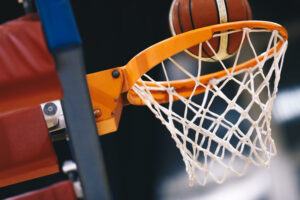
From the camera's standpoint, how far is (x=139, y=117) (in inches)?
82.0

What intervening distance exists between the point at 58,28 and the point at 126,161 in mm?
1703

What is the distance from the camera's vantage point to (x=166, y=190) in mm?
2166

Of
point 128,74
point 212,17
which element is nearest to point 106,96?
point 128,74

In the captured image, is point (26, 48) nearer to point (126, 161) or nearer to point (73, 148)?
point (73, 148)

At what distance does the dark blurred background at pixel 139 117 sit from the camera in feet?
6.39

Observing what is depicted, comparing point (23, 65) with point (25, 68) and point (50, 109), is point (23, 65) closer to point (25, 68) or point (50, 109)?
point (25, 68)

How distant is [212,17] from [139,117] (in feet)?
4.11

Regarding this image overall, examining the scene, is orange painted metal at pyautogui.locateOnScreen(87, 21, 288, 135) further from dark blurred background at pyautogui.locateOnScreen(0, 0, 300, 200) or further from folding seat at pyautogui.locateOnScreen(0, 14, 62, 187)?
dark blurred background at pyautogui.locateOnScreen(0, 0, 300, 200)

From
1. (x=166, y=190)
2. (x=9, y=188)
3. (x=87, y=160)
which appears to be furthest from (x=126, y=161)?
(x=87, y=160)

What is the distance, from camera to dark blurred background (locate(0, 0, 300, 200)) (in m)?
1.95

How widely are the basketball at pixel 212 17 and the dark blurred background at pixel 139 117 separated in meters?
1.02

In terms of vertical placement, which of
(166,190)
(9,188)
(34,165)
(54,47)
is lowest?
(166,190)

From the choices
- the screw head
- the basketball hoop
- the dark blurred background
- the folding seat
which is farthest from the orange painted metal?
the dark blurred background

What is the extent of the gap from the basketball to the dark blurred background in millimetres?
1017
